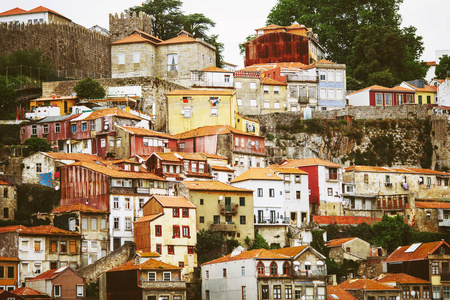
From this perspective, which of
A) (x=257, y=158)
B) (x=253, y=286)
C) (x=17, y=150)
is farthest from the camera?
(x=257, y=158)

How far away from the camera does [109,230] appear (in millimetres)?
70688

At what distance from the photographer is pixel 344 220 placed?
261ft

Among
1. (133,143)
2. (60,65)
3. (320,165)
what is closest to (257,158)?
(320,165)

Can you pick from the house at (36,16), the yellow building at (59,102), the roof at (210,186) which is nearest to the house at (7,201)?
the roof at (210,186)

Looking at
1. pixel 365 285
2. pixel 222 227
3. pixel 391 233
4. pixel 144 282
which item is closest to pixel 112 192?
pixel 222 227

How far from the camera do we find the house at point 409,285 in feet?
232

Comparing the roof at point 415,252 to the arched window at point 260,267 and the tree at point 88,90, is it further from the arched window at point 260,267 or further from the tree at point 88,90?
the tree at point 88,90

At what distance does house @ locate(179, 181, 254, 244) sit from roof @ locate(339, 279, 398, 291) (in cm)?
830

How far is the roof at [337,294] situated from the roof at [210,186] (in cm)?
1058

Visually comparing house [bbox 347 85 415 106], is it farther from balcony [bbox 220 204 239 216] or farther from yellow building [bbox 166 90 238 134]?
balcony [bbox 220 204 239 216]

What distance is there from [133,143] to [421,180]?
25883 mm

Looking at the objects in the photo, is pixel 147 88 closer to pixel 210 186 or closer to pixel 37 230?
pixel 210 186

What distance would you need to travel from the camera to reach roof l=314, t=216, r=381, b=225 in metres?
78.7

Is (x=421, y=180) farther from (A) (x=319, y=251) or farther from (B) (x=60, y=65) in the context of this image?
(B) (x=60, y=65)
